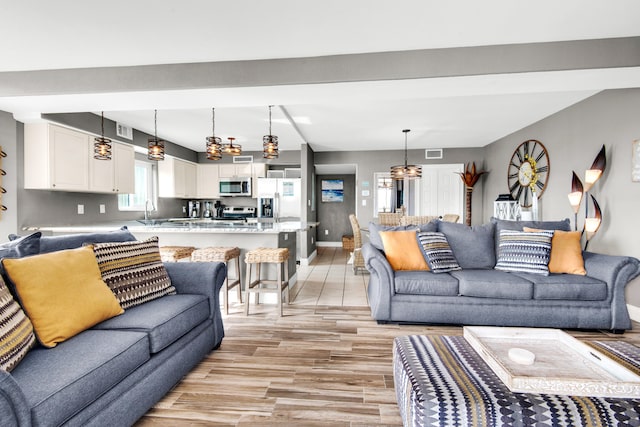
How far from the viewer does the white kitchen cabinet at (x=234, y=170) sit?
6.50 meters

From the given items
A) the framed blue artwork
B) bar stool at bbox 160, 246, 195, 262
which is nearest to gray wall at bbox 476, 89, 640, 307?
bar stool at bbox 160, 246, 195, 262

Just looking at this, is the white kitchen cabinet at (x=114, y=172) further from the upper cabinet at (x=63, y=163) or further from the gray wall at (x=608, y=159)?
the gray wall at (x=608, y=159)

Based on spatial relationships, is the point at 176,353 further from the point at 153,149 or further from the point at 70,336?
the point at 153,149

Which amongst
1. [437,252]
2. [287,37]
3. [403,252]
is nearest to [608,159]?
[437,252]

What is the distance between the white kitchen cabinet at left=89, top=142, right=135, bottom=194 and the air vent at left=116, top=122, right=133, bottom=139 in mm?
170

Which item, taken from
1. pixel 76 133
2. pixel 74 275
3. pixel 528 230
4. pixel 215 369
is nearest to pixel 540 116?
pixel 528 230

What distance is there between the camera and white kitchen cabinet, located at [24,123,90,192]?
3.42m

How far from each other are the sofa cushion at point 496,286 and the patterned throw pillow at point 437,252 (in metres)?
0.21

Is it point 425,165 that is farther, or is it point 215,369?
point 425,165

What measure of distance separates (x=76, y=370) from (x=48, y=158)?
3.38 meters

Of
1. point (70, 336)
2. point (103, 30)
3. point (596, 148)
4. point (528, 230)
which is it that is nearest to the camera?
point (70, 336)

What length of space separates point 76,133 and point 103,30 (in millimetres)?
2237

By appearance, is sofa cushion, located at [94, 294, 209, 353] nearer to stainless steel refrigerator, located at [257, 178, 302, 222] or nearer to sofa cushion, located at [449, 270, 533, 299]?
sofa cushion, located at [449, 270, 533, 299]

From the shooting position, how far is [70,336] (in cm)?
142
